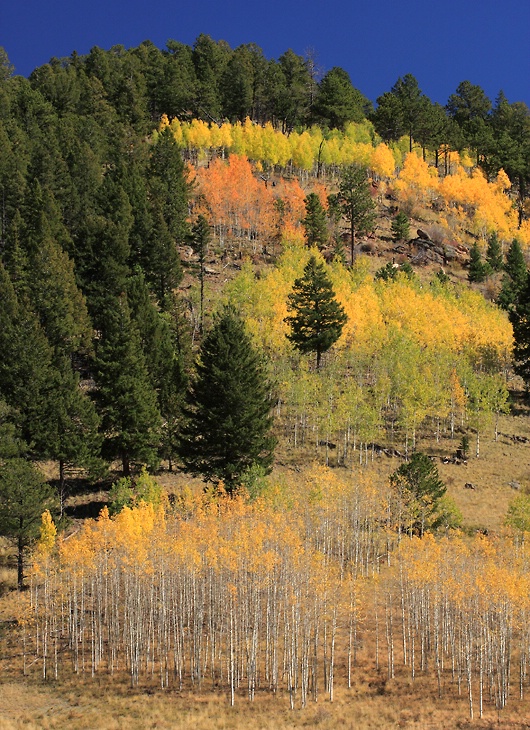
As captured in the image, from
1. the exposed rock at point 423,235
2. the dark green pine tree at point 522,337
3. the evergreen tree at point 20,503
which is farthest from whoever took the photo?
the exposed rock at point 423,235

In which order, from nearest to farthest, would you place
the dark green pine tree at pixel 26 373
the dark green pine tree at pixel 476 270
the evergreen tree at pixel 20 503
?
the evergreen tree at pixel 20 503 < the dark green pine tree at pixel 26 373 < the dark green pine tree at pixel 476 270

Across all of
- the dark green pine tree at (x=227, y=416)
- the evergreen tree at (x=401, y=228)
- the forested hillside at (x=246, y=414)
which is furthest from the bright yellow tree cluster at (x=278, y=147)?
the dark green pine tree at (x=227, y=416)

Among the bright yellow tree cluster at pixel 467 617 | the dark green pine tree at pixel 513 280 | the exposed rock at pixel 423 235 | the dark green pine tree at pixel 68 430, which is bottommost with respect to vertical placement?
the bright yellow tree cluster at pixel 467 617

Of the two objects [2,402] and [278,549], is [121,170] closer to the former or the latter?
[2,402]

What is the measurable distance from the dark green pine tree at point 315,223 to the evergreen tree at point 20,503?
2276 inches

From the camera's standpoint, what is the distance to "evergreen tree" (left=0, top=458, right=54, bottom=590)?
110 feet

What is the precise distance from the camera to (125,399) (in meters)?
42.8

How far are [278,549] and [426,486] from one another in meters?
11.1

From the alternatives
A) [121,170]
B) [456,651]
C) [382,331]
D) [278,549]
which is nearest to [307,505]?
[278,549]

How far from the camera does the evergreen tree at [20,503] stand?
33.5 meters

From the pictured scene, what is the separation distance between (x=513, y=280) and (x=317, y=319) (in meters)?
36.8

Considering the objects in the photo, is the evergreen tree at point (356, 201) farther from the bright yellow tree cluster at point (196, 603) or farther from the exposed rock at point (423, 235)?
→ the bright yellow tree cluster at point (196, 603)

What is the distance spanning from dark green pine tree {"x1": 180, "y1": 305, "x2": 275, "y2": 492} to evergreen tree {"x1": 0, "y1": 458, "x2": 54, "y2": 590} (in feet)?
37.5

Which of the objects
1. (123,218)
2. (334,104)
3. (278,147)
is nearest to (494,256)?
(278,147)
